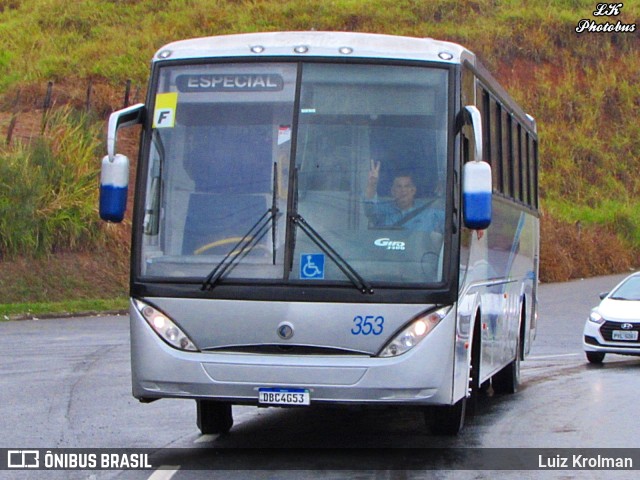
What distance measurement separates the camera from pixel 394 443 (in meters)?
10.8

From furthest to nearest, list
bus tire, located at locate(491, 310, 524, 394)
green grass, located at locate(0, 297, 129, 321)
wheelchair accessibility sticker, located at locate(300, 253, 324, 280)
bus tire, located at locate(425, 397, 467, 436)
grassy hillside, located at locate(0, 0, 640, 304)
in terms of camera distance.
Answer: grassy hillside, located at locate(0, 0, 640, 304)
green grass, located at locate(0, 297, 129, 321)
bus tire, located at locate(491, 310, 524, 394)
bus tire, located at locate(425, 397, 467, 436)
wheelchair accessibility sticker, located at locate(300, 253, 324, 280)

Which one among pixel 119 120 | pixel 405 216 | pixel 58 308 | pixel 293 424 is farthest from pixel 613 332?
pixel 58 308

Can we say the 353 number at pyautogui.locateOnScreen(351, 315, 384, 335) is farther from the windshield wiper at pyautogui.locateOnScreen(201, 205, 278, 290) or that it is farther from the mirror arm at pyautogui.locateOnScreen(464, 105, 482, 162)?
the mirror arm at pyautogui.locateOnScreen(464, 105, 482, 162)

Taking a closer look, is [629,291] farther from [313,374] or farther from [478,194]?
[313,374]

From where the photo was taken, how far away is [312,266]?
9.32 m

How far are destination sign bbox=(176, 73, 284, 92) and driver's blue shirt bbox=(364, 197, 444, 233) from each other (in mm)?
1162

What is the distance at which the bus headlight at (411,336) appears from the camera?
9219 millimetres

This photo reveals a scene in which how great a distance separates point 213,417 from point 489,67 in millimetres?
44393

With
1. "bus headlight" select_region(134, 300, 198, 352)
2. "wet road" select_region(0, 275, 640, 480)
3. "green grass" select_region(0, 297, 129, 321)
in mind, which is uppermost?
"bus headlight" select_region(134, 300, 198, 352)

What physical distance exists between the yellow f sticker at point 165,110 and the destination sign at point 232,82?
0.34 feet

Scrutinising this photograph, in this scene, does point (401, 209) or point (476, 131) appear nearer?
point (476, 131)

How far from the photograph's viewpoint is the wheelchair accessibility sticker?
9297 millimetres

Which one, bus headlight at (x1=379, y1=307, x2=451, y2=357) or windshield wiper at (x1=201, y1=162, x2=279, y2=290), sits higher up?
windshield wiper at (x1=201, y1=162, x2=279, y2=290)

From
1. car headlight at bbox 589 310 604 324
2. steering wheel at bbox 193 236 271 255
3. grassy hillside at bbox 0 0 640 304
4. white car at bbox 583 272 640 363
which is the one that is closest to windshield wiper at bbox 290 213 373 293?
steering wheel at bbox 193 236 271 255
